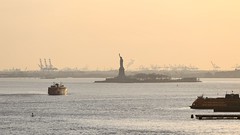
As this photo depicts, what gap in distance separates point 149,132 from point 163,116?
30299mm

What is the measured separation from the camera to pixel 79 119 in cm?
12731

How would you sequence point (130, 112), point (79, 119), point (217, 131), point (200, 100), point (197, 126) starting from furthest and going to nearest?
point (200, 100) < point (130, 112) < point (79, 119) < point (197, 126) < point (217, 131)

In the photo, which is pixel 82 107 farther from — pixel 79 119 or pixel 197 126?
pixel 197 126

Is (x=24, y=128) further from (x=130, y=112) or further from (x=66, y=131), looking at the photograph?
(x=130, y=112)

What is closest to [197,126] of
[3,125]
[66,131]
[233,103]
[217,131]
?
[217,131]

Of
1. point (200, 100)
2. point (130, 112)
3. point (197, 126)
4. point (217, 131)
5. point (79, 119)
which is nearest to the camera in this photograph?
point (217, 131)

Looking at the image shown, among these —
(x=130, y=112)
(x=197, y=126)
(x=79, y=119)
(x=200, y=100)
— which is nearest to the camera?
(x=197, y=126)

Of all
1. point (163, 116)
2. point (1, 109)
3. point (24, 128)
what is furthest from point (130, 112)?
point (24, 128)

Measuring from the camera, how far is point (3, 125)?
379 ft

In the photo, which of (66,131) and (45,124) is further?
(45,124)

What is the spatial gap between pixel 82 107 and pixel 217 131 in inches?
2478

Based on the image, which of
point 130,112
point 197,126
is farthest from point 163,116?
point 197,126

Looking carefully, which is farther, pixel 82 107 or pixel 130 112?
pixel 82 107

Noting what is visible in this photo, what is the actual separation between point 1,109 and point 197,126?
54682 millimetres
